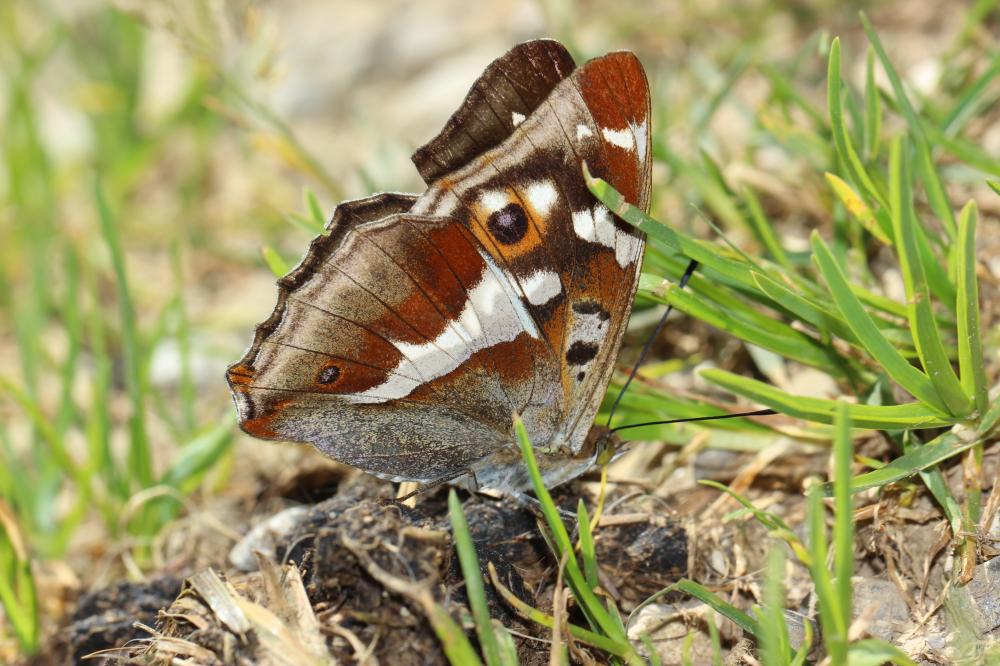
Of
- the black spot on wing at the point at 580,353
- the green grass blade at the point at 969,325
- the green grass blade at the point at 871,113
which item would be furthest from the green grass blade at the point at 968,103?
the black spot on wing at the point at 580,353

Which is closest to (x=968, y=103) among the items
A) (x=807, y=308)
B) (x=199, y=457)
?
(x=807, y=308)

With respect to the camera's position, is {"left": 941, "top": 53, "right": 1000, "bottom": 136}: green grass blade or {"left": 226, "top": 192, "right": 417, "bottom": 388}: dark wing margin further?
{"left": 941, "top": 53, "right": 1000, "bottom": 136}: green grass blade

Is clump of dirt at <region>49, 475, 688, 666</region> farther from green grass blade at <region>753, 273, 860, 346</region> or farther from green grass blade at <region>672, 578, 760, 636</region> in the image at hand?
green grass blade at <region>753, 273, 860, 346</region>

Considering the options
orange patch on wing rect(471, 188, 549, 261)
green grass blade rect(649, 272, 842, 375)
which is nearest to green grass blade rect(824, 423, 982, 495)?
green grass blade rect(649, 272, 842, 375)

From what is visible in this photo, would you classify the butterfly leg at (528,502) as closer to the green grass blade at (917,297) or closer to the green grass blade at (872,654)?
the green grass blade at (872,654)

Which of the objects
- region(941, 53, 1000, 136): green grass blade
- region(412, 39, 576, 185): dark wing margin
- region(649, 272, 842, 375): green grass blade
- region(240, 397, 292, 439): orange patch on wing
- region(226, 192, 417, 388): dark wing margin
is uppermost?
region(412, 39, 576, 185): dark wing margin

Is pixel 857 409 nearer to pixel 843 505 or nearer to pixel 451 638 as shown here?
pixel 843 505
